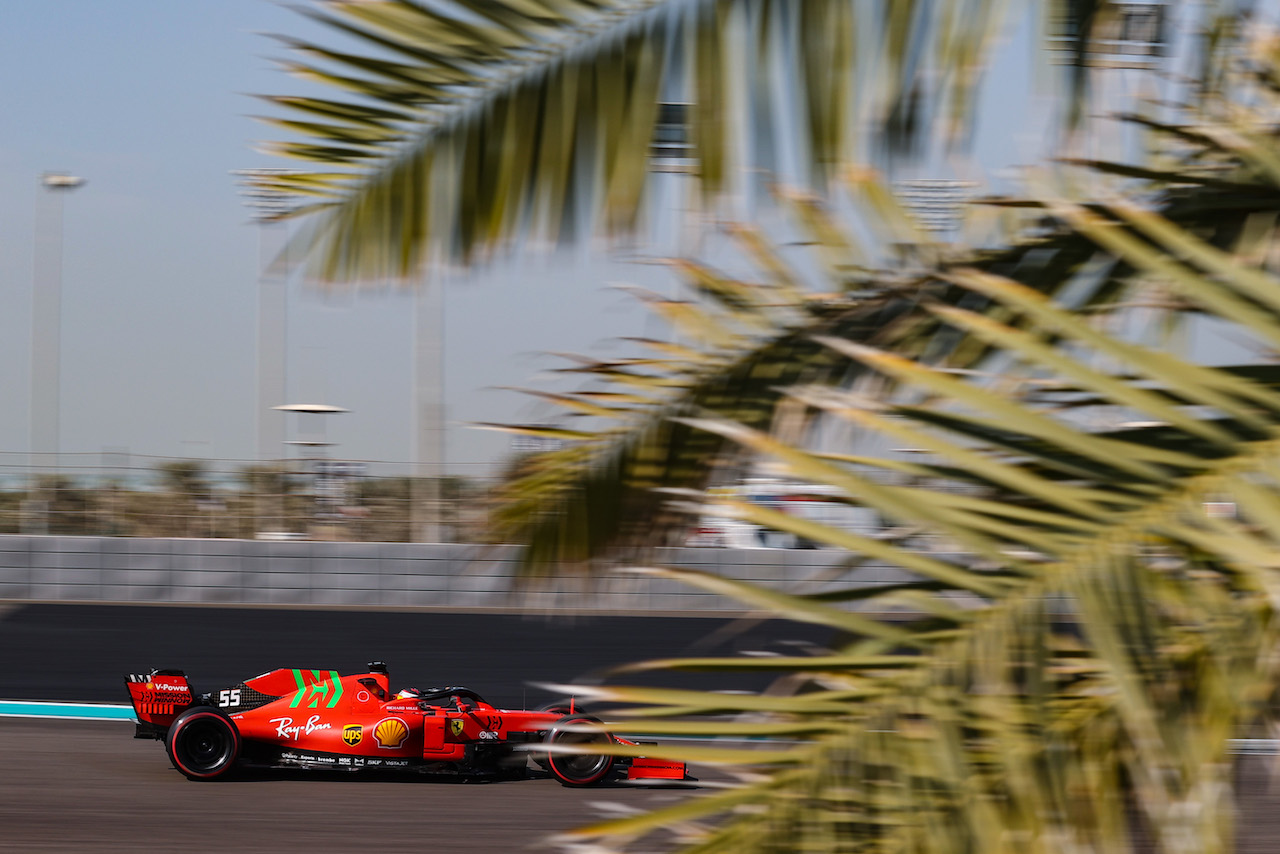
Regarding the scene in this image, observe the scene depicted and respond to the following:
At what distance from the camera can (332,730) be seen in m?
8.55

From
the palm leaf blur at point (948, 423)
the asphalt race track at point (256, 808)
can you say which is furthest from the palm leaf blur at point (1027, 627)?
the asphalt race track at point (256, 808)

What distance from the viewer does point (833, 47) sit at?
185cm

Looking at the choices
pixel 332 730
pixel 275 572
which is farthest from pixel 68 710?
pixel 275 572

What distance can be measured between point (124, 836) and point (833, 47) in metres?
6.79

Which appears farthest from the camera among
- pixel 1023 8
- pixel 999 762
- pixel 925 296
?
pixel 925 296

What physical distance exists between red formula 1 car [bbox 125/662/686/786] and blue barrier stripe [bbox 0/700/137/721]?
9.34 ft

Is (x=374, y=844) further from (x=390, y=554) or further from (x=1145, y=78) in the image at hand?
(x=390, y=554)

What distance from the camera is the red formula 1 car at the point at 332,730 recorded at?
8.51m

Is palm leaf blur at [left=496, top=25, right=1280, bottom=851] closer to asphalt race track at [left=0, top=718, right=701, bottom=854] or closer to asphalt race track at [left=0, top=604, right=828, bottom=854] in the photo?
asphalt race track at [left=0, top=604, right=828, bottom=854]

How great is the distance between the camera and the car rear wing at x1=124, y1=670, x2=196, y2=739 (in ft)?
28.5

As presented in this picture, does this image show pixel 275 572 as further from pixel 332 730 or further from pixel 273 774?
pixel 332 730

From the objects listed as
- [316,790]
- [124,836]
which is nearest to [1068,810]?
[124,836]

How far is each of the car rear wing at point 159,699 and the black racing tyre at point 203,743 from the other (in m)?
0.12

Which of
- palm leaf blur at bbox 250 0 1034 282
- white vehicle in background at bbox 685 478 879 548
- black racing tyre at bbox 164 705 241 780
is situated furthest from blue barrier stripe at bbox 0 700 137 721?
white vehicle in background at bbox 685 478 879 548
